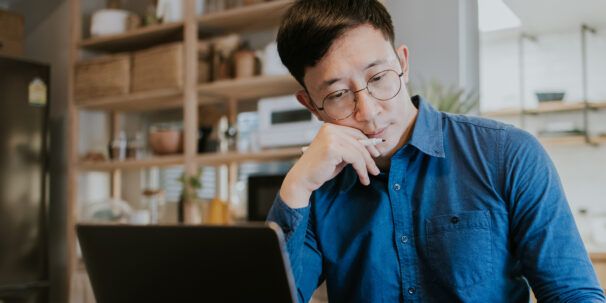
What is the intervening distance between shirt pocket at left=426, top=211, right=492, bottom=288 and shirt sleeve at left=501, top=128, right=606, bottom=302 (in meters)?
0.05

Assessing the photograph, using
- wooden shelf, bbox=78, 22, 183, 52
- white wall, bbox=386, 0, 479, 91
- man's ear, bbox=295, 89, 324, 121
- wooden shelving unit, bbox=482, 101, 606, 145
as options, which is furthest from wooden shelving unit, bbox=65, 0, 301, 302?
man's ear, bbox=295, 89, 324, 121

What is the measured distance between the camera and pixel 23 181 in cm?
364

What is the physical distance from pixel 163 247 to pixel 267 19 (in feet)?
8.84

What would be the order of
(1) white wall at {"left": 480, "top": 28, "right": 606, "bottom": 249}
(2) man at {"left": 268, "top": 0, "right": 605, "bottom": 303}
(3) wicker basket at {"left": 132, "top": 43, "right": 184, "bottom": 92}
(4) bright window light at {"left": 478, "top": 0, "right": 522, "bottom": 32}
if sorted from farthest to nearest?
(1) white wall at {"left": 480, "top": 28, "right": 606, "bottom": 249} < (3) wicker basket at {"left": 132, "top": 43, "right": 184, "bottom": 92} < (4) bright window light at {"left": 478, "top": 0, "right": 522, "bottom": 32} < (2) man at {"left": 268, "top": 0, "right": 605, "bottom": 303}

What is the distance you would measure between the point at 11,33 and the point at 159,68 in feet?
3.63

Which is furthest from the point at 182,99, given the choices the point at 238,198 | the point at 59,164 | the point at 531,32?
the point at 531,32

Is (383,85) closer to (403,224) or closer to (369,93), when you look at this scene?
(369,93)

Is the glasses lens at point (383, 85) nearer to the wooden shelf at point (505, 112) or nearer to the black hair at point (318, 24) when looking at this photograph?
the black hair at point (318, 24)

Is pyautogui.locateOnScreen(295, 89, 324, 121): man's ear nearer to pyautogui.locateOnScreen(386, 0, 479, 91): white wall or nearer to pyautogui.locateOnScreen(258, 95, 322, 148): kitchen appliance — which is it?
pyautogui.locateOnScreen(386, 0, 479, 91): white wall

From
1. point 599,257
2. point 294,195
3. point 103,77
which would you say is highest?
point 103,77

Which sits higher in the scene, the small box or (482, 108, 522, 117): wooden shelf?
the small box

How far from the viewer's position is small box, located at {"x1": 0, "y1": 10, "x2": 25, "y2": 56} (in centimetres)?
392

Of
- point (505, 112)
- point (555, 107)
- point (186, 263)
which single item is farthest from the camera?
point (505, 112)

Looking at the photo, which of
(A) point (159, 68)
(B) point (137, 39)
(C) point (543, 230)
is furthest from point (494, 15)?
(C) point (543, 230)
